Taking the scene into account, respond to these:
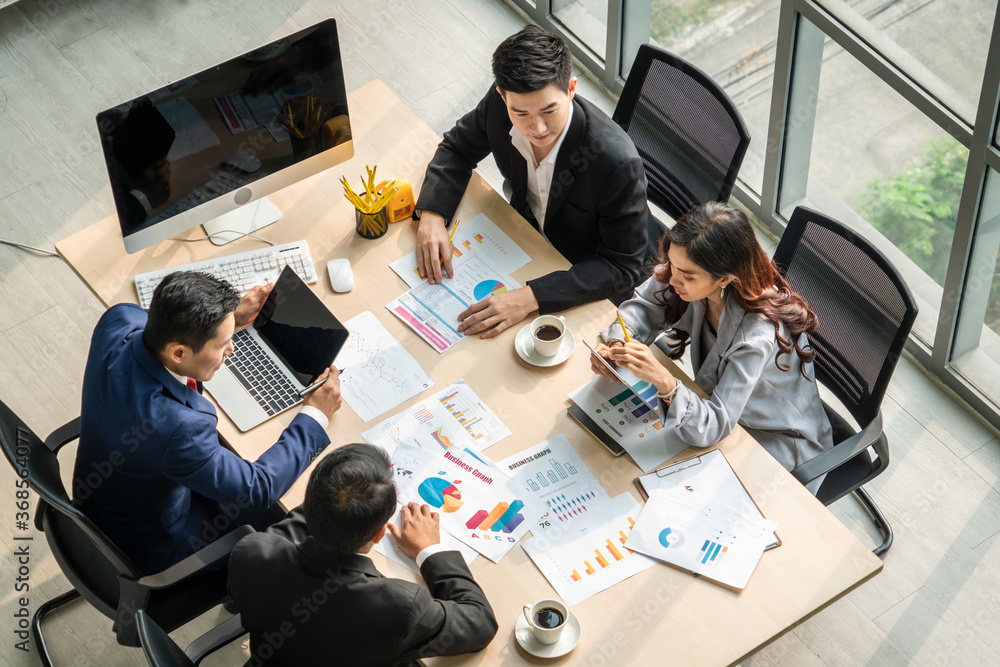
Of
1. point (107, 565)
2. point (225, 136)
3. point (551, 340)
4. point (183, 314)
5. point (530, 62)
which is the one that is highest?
point (530, 62)

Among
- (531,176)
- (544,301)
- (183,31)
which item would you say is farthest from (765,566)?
(183,31)

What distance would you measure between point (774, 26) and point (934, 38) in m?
0.72

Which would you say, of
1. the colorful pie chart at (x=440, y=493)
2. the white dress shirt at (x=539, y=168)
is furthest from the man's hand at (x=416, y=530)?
the white dress shirt at (x=539, y=168)

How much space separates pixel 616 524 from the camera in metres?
2.30

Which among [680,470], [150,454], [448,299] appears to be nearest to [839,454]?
[680,470]

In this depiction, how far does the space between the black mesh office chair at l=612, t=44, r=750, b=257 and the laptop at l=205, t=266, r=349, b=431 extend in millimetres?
1254

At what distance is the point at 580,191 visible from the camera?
2.91 m

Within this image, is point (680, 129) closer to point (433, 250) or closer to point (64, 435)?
point (433, 250)

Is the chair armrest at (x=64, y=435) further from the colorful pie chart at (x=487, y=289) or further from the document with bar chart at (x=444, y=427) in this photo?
the colorful pie chart at (x=487, y=289)

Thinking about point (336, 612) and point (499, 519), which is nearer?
point (336, 612)

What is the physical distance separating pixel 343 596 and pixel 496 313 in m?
0.98

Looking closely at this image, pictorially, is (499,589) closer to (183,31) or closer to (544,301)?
(544,301)

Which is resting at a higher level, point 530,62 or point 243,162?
point 530,62

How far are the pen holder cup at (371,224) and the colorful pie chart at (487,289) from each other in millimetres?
367
